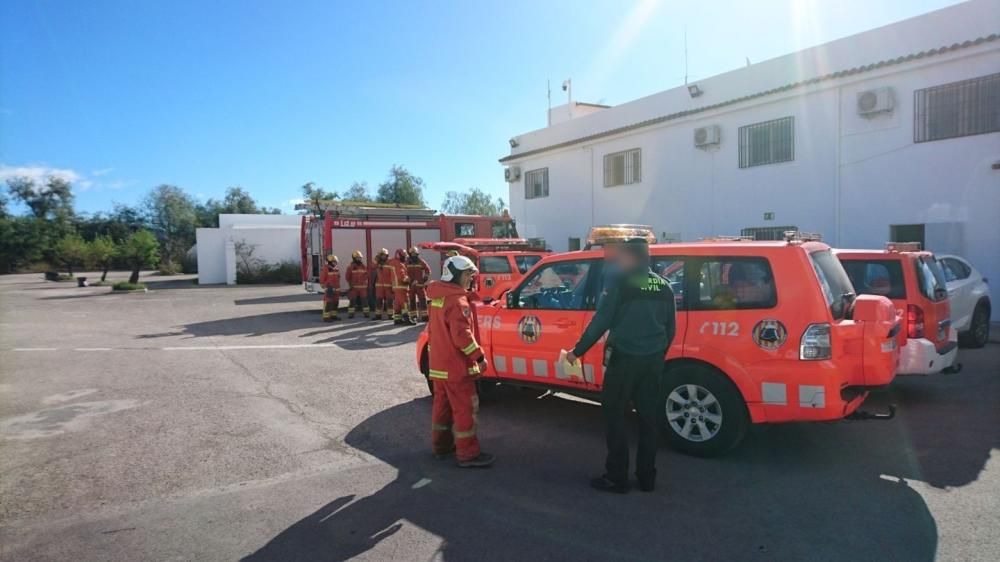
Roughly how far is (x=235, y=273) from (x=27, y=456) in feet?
92.1

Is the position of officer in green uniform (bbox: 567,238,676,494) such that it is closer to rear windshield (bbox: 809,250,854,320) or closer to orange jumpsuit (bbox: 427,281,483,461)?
orange jumpsuit (bbox: 427,281,483,461)

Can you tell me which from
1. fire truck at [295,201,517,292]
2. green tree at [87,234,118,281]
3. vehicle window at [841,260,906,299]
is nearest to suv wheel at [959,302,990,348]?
vehicle window at [841,260,906,299]

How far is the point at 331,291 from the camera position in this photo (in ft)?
48.3

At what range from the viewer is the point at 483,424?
6164 mm

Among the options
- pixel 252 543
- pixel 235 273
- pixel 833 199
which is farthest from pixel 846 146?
pixel 235 273

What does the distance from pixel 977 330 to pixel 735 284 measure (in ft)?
24.6

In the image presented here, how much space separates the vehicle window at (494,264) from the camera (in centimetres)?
1356

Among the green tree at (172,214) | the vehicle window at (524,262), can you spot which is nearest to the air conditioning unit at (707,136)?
the vehicle window at (524,262)

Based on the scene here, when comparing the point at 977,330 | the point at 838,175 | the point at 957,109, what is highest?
the point at 957,109

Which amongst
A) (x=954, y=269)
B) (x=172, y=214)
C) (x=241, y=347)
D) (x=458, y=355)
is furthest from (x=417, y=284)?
(x=172, y=214)

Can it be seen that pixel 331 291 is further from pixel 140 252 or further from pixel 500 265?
pixel 140 252

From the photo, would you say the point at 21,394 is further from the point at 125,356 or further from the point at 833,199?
the point at 833,199

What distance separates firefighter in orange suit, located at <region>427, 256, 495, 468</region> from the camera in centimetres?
484

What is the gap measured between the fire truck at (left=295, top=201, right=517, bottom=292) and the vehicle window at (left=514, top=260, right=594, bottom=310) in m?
12.3
